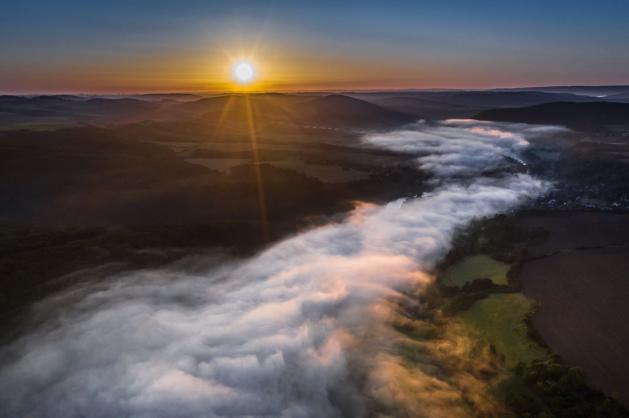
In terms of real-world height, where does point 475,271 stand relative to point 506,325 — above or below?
above

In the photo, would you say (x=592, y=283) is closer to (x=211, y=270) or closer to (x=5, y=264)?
(x=211, y=270)

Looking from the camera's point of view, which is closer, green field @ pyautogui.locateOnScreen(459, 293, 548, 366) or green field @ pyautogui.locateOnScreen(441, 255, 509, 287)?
green field @ pyautogui.locateOnScreen(459, 293, 548, 366)

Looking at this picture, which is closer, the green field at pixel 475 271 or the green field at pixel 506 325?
the green field at pixel 506 325

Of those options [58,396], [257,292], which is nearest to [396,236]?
[257,292]

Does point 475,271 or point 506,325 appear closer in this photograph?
point 506,325
